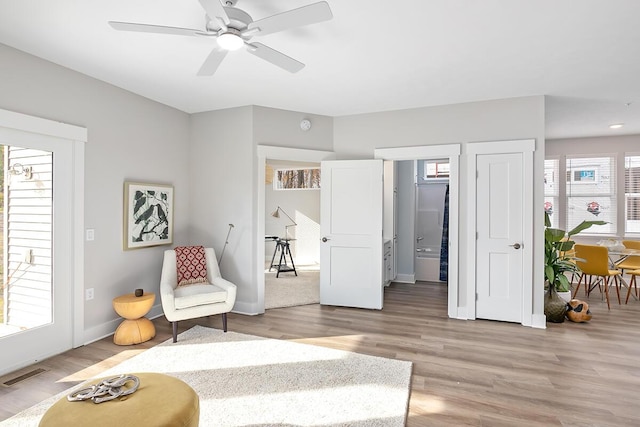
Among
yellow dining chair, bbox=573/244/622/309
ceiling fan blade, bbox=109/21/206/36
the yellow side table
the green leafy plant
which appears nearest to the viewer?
ceiling fan blade, bbox=109/21/206/36

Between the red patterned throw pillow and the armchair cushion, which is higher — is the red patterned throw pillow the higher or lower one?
Result: the higher one

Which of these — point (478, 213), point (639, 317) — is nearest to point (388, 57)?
point (478, 213)

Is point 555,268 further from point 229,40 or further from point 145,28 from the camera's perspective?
point 145,28

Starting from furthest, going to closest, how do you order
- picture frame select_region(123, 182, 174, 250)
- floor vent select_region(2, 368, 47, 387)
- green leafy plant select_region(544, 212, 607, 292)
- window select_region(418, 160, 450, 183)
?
window select_region(418, 160, 450, 183)
green leafy plant select_region(544, 212, 607, 292)
picture frame select_region(123, 182, 174, 250)
floor vent select_region(2, 368, 47, 387)

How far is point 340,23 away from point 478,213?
2758 mm

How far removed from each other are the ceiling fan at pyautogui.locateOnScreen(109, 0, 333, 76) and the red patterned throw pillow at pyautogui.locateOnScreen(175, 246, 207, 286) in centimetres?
232

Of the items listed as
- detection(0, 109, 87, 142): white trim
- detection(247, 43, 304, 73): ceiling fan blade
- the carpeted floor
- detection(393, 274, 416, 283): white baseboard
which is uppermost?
detection(247, 43, 304, 73): ceiling fan blade

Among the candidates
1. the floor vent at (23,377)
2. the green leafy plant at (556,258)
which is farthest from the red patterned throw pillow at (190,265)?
the green leafy plant at (556,258)

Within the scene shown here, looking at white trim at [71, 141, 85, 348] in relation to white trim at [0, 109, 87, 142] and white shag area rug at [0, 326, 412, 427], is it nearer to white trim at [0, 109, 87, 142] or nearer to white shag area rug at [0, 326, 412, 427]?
white trim at [0, 109, 87, 142]

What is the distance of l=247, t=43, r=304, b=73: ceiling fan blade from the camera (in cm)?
222

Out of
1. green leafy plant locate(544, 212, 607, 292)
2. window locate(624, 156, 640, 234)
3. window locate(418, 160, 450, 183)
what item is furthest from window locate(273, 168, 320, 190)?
window locate(624, 156, 640, 234)

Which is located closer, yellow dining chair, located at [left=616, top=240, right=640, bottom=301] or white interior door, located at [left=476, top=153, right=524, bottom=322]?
white interior door, located at [left=476, top=153, right=524, bottom=322]

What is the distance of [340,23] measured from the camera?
2.36 m

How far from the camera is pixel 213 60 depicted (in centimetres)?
243
